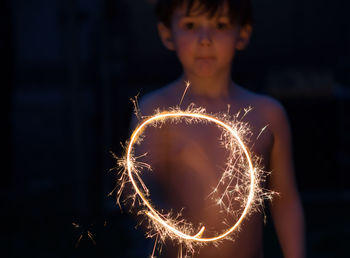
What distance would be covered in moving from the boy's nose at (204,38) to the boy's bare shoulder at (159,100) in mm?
127

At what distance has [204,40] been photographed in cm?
103

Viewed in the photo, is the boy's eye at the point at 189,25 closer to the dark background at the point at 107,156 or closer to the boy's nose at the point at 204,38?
the boy's nose at the point at 204,38

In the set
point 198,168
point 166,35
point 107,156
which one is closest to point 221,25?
point 166,35

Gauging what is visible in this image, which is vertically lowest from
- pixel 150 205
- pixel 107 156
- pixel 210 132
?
pixel 107 156

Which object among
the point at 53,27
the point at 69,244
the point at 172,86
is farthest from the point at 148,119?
the point at 53,27

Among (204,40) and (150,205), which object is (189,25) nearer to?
(204,40)

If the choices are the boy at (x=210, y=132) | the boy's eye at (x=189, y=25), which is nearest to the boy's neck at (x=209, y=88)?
the boy at (x=210, y=132)

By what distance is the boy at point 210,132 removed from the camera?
104 centimetres

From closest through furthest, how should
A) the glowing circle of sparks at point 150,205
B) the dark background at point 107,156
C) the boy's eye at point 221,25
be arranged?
1. the glowing circle of sparks at point 150,205
2. the boy's eye at point 221,25
3. the dark background at point 107,156

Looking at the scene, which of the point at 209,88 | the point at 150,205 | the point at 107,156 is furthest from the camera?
the point at 107,156

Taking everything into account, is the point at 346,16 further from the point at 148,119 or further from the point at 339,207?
the point at 148,119

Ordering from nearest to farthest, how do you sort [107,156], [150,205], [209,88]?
[150,205], [209,88], [107,156]

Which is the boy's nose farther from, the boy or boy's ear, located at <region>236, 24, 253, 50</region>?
boy's ear, located at <region>236, 24, 253, 50</region>

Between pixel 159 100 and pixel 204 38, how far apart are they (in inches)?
6.4
